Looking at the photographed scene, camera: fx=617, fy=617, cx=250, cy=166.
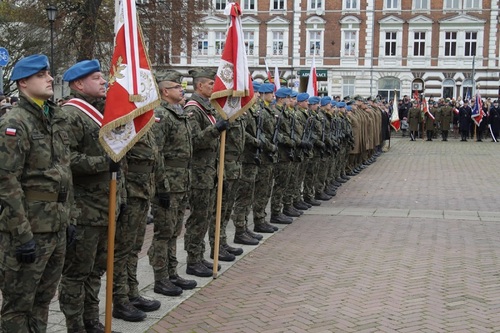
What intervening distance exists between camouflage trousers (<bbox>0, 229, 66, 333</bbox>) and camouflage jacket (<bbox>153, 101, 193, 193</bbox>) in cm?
208

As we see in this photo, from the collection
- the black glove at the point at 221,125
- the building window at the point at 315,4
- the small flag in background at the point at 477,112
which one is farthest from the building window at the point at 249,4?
the black glove at the point at 221,125

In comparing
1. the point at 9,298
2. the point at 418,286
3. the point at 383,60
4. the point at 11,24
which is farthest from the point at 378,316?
the point at 383,60

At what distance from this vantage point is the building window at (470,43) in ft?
157

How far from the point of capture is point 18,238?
3809 mm

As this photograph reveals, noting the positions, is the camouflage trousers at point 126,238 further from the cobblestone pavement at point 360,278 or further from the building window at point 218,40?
the building window at point 218,40

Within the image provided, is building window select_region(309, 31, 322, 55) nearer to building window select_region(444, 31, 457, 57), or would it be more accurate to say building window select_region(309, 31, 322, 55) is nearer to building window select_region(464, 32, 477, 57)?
building window select_region(444, 31, 457, 57)

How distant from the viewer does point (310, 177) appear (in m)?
12.1

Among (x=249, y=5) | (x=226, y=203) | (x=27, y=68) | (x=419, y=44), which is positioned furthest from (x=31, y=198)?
(x=249, y=5)

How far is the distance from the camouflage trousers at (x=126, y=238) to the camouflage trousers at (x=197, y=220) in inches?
50.1

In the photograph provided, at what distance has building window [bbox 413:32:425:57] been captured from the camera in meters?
48.7

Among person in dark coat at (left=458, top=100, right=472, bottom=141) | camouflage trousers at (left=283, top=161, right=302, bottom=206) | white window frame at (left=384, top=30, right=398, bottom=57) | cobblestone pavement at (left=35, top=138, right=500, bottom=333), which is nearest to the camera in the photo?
cobblestone pavement at (left=35, top=138, right=500, bottom=333)

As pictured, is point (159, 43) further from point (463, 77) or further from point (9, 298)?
point (463, 77)

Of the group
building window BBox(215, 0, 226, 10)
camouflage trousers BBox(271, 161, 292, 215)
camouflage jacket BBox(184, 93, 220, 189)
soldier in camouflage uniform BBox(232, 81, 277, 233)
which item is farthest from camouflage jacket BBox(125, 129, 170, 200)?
building window BBox(215, 0, 226, 10)

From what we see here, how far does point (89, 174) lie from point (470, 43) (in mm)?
47902
